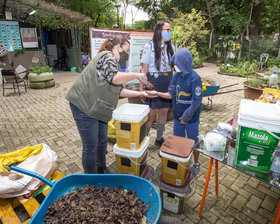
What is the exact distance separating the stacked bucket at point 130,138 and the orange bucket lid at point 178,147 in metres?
0.40

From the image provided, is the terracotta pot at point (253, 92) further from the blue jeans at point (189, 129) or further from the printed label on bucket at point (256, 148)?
the printed label on bucket at point (256, 148)

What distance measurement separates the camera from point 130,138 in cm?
249

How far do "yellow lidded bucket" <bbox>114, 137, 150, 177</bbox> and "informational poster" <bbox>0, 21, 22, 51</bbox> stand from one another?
10663 mm

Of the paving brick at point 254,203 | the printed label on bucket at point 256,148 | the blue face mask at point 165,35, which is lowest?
the paving brick at point 254,203

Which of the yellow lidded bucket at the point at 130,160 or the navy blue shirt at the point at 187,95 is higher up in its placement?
the navy blue shirt at the point at 187,95

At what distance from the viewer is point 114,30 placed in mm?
4367

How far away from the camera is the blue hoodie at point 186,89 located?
2.59 m

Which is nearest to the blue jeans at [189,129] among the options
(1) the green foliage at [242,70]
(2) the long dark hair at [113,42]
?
(2) the long dark hair at [113,42]

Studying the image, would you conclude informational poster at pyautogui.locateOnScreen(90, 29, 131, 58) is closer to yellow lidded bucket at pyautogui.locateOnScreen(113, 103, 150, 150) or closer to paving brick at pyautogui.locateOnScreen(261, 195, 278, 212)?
yellow lidded bucket at pyautogui.locateOnScreen(113, 103, 150, 150)

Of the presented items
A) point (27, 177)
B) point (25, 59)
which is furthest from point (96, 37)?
point (25, 59)

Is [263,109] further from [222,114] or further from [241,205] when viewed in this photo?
[222,114]

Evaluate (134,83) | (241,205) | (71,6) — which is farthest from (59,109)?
(71,6)

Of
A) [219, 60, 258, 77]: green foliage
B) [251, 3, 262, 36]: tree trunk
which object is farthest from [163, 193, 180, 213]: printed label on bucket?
[251, 3, 262, 36]: tree trunk

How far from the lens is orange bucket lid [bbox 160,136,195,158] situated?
2144mm
